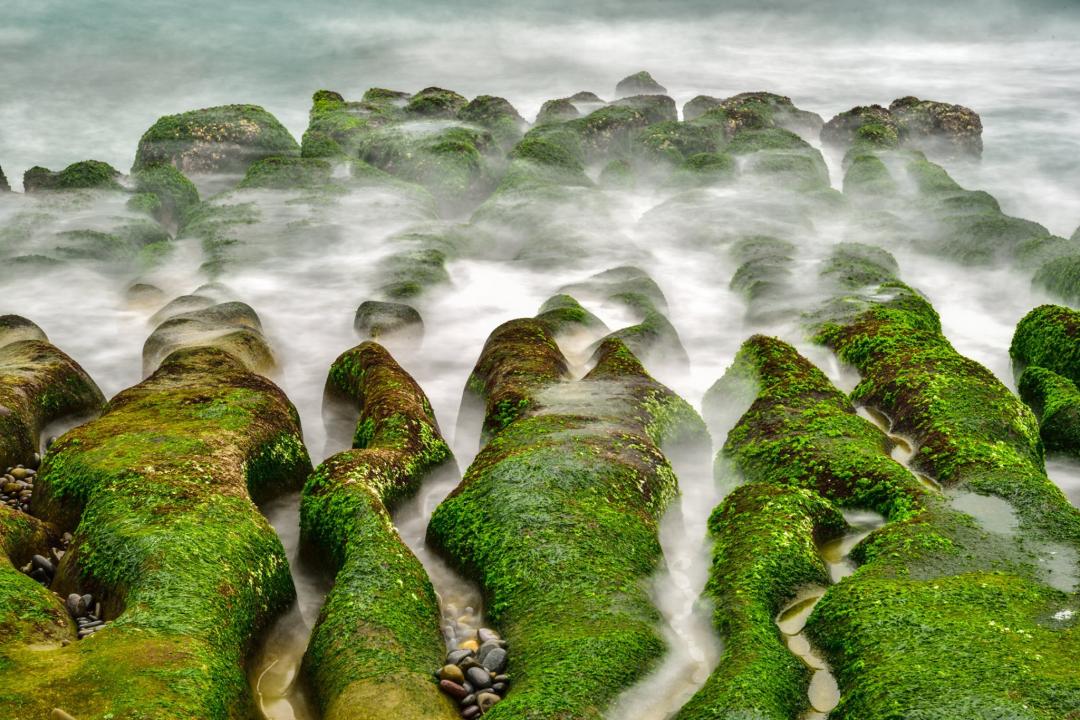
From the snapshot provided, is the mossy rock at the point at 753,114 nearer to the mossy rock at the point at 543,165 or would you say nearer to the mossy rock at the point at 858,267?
the mossy rock at the point at 543,165

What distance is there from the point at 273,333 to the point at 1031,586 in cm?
830

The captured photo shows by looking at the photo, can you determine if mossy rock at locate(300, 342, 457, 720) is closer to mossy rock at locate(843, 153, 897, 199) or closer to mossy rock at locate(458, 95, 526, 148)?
mossy rock at locate(843, 153, 897, 199)

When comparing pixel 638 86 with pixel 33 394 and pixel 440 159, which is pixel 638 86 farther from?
pixel 33 394

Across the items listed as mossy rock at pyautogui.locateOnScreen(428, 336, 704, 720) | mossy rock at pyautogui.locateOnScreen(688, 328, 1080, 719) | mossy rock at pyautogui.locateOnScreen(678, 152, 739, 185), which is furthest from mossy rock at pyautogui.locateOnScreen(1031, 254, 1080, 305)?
mossy rock at pyautogui.locateOnScreen(428, 336, 704, 720)

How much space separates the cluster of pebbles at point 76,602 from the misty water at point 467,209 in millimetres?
923

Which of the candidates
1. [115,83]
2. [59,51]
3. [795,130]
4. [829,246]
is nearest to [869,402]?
[829,246]

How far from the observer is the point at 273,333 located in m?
11.4

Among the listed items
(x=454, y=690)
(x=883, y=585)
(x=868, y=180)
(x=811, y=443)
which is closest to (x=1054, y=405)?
(x=811, y=443)

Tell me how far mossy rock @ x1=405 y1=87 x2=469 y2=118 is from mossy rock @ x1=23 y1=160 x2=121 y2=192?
6336 mm

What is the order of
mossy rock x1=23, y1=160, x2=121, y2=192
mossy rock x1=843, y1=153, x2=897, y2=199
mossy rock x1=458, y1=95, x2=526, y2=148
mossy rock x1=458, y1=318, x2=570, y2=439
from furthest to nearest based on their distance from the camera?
mossy rock x1=458, y1=95, x2=526, y2=148, mossy rock x1=843, y1=153, x2=897, y2=199, mossy rock x1=23, y1=160, x2=121, y2=192, mossy rock x1=458, y1=318, x2=570, y2=439

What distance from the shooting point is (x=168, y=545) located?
18.4 ft

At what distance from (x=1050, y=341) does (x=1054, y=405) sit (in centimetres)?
142

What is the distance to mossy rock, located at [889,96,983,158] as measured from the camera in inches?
851

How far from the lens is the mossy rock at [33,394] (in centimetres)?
757
